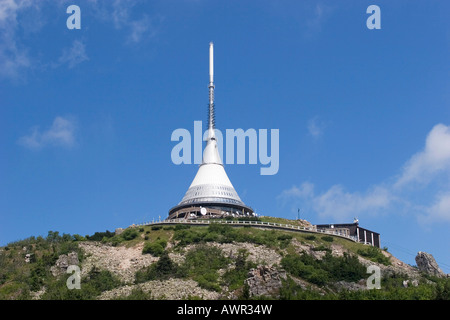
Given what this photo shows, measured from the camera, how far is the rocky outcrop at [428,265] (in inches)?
3229

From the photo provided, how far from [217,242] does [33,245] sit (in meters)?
20.8

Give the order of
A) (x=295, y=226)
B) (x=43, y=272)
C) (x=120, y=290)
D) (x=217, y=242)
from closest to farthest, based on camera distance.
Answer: (x=120, y=290), (x=43, y=272), (x=217, y=242), (x=295, y=226)

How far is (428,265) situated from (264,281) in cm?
2538

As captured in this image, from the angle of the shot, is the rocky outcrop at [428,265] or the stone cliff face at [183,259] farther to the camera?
the rocky outcrop at [428,265]

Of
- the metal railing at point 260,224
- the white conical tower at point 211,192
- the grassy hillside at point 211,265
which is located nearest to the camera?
the grassy hillside at point 211,265

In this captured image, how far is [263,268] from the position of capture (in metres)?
67.4

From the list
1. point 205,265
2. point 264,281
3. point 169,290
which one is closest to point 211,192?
point 205,265

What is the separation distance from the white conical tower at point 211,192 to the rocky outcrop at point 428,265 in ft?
83.6

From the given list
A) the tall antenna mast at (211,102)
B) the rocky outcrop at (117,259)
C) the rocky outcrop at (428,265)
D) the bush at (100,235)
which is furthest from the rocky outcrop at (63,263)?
the rocky outcrop at (428,265)

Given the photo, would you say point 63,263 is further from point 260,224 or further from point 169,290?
point 260,224

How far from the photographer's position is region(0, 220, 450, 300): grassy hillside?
216 ft

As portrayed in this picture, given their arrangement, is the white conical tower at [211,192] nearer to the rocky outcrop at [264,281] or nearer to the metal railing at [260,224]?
the metal railing at [260,224]
